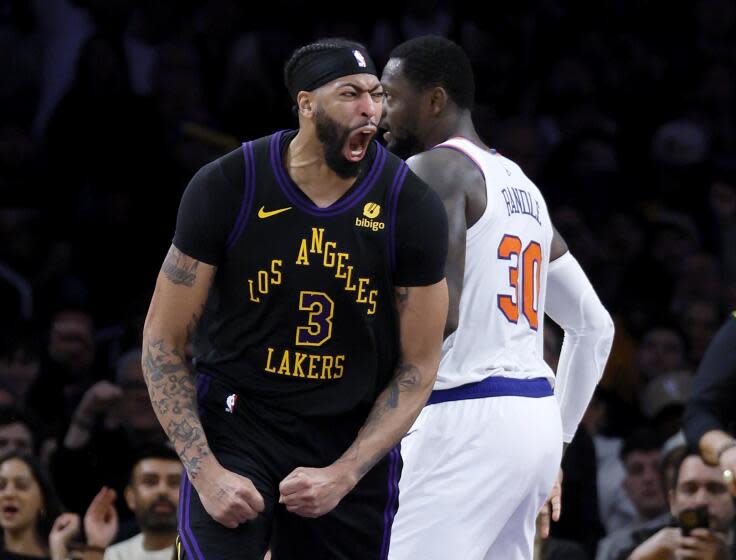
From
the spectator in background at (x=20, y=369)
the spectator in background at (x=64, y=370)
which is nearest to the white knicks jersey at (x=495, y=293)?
the spectator in background at (x=64, y=370)

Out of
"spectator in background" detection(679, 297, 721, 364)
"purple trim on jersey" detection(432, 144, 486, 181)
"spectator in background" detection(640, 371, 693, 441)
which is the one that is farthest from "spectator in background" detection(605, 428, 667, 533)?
"purple trim on jersey" detection(432, 144, 486, 181)

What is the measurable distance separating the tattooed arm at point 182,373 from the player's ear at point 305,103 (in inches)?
17.5

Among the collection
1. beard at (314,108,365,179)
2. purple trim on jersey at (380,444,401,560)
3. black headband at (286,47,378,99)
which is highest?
black headband at (286,47,378,99)

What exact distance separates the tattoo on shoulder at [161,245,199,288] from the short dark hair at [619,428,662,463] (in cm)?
440

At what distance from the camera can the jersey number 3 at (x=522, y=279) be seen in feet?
14.9

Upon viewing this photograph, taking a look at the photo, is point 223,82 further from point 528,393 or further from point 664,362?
point 528,393

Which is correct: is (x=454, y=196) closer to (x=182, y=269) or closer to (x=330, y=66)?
(x=330, y=66)

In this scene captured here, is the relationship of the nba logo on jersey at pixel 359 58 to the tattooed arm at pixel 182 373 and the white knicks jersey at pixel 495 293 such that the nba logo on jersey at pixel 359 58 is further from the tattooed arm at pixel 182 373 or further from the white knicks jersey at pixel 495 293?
the white knicks jersey at pixel 495 293

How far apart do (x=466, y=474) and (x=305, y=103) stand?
1194 millimetres

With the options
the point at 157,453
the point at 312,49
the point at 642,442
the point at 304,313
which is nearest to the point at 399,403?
the point at 304,313

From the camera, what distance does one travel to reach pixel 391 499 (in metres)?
3.97

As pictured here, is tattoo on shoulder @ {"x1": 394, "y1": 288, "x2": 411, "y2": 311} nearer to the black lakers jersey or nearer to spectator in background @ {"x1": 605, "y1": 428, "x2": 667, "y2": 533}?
the black lakers jersey

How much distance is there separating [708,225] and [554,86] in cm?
159

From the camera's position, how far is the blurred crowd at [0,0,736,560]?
306 inches
